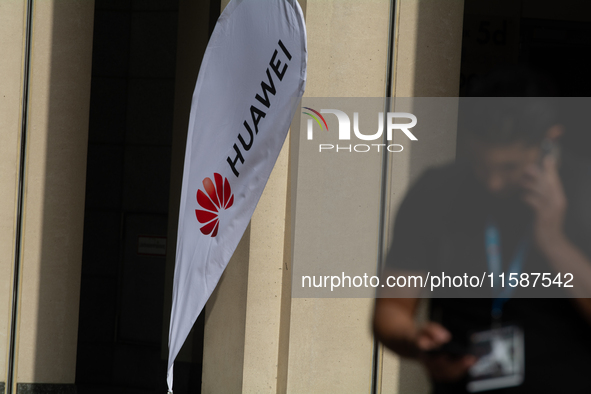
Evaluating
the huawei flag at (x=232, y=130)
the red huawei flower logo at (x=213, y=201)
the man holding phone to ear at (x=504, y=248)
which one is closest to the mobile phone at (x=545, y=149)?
the man holding phone to ear at (x=504, y=248)

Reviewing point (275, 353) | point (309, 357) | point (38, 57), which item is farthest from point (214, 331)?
point (38, 57)

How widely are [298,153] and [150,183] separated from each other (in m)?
2.69

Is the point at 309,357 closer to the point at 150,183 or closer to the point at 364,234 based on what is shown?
the point at 364,234

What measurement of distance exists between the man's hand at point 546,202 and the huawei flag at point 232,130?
136cm

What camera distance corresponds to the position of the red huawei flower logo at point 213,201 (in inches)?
122

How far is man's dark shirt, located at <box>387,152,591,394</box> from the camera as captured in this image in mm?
1635

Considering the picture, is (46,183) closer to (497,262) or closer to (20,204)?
(20,204)

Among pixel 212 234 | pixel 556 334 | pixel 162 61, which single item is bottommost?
pixel 556 334

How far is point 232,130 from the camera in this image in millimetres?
3084

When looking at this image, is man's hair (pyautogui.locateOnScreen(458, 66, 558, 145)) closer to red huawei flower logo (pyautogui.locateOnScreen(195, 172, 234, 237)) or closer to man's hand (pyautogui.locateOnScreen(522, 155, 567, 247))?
man's hand (pyautogui.locateOnScreen(522, 155, 567, 247))

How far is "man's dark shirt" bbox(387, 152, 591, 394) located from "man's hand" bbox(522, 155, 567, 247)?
0.03 m

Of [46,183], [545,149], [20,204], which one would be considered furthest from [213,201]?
[20,204]

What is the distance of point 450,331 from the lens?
1.59 meters

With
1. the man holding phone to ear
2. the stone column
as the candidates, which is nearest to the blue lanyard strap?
the man holding phone to ear
